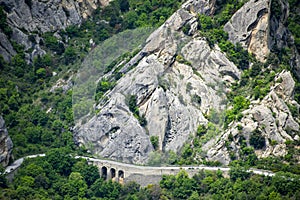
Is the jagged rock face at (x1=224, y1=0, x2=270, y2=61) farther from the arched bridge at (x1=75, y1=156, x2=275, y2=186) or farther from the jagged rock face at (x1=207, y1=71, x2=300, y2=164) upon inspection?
the arched bridge at (x1=75, y1=156, x2=275, y2=186)

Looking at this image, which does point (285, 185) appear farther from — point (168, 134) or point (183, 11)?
point (183, 11)

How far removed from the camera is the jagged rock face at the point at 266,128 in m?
183

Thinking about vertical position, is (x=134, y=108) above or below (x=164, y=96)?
above

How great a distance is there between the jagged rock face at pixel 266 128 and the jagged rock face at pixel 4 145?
24981 mm

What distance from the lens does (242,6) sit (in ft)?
635

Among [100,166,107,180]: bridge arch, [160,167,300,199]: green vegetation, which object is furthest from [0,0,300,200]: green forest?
[100,166,107,180]: bridge arch

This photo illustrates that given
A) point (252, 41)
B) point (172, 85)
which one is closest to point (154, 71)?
point (172, 85)

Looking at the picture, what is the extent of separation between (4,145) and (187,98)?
24362mm

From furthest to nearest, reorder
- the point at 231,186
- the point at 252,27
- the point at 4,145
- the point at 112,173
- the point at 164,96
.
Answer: the point at 252,27
the point at 164,96
the point at 112,173
the point at 4,145
the point at 231,186

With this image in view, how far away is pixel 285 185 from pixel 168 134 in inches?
723

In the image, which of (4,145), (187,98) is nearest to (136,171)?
(187,98)

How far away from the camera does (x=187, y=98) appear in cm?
18712

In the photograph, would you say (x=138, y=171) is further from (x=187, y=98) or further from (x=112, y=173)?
(x=187, y=98)

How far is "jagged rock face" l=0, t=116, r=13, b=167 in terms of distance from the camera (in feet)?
591
